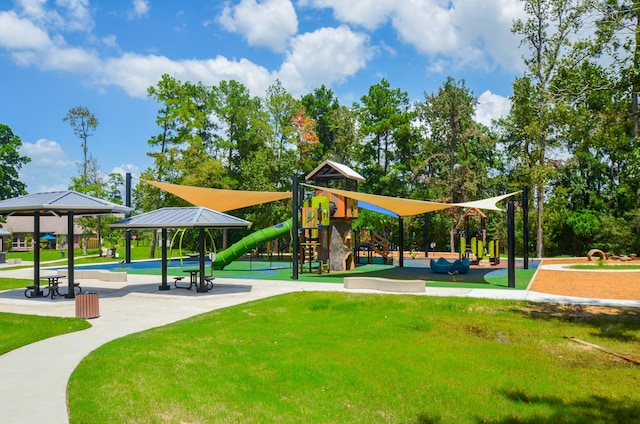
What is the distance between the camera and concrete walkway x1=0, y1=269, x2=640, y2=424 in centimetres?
564

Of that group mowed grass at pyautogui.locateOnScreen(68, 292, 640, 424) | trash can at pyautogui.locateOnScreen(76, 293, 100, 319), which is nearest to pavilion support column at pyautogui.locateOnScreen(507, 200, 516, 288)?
mowed grass at pyautogui.locateOnScreen(68, 292, 640, 424)

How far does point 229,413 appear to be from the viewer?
17.6ft

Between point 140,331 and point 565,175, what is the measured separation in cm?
3543

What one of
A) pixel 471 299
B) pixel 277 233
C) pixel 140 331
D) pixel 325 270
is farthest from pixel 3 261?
pixel 471 299

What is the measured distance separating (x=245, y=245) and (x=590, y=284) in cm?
1459

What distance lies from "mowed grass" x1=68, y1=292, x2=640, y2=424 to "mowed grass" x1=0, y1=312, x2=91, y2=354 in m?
1.64

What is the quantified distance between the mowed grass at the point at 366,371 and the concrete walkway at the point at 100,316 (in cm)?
33

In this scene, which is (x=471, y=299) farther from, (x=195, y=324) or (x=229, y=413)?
(x=229, y=413)

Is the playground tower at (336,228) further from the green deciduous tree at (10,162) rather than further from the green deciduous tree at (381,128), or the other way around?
the green deciduous tree at (10,162)

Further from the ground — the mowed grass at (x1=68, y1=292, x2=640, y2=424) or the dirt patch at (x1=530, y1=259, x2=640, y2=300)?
the dirt patch at (x1=530, y1=259, x2=640, y2=300)

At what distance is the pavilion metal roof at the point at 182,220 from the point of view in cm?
1484

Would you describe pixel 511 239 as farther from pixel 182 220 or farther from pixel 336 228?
pixel 182 220

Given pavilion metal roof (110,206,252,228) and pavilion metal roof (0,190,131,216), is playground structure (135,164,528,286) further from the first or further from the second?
pavilion metal roof (0,190,131,216)

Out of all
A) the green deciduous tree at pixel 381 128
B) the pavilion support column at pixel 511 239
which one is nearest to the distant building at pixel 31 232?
the green deciduous tree at pixel 381 128
